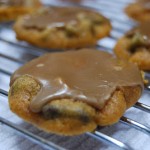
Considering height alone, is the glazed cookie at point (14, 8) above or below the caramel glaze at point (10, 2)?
below

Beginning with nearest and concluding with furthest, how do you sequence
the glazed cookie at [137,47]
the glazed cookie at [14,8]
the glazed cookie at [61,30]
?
the glazed cookie at [137,47]
the glazed cookie at [61,30]
the glazed cookie at [14,8]

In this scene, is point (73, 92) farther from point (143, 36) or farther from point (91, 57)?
point (143, 36)

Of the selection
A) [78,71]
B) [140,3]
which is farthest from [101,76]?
[140,3]

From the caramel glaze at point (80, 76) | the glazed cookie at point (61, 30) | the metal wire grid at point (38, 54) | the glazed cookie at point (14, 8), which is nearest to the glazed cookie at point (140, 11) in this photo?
the metal wire grid at point (38, 54)

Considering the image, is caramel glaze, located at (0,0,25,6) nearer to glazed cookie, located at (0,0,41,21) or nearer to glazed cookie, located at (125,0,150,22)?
glazed cookie, located at (0,0,41,21)

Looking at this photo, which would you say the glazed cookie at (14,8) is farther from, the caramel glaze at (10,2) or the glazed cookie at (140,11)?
the glazed cookie at (140,11)

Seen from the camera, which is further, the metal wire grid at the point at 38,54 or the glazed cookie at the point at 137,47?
the glazed cookie at the point at 137,47

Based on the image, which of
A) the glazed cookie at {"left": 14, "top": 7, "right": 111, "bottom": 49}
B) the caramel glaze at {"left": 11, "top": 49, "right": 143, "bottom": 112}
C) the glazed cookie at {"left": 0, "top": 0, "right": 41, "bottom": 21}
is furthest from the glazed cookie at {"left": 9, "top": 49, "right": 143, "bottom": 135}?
the glazed cookie at {"left": 0, "top": 0, "right": 41, "bottom": 21}
